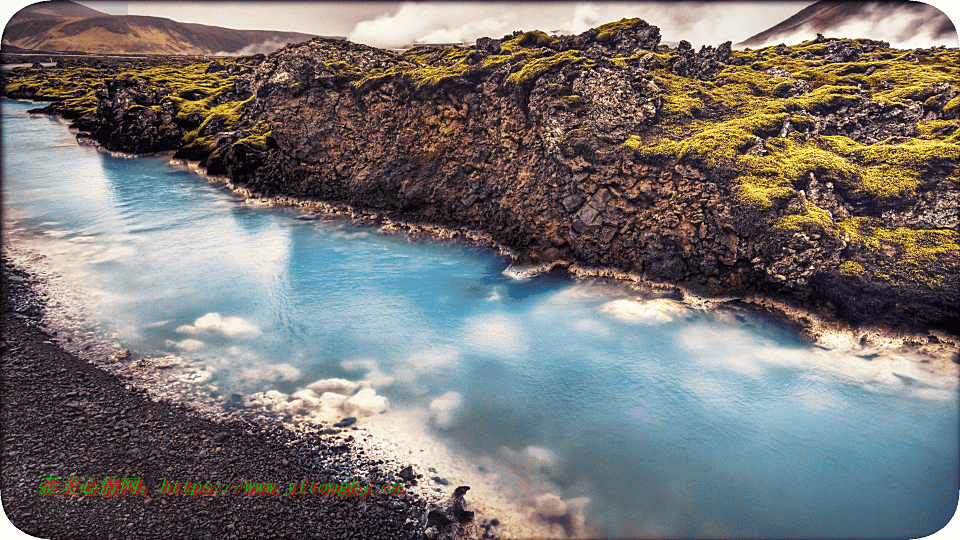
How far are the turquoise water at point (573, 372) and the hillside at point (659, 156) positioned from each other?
337cm

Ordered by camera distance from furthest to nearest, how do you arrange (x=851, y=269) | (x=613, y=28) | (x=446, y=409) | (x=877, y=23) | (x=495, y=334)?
(x=613, y=28), (x=495, y=334), (x=851, y=269), (x=877, y=23), (x=446, y=409)

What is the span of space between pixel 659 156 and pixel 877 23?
10.7m

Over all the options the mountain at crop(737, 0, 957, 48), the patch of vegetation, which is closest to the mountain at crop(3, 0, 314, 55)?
the patch of vegetation

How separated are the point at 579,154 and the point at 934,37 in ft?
53.5

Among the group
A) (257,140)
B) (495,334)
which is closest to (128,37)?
(257,140)

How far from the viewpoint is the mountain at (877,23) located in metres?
14.9

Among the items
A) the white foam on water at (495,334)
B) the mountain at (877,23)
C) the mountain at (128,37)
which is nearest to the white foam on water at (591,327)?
the white foam on water at (495,334)

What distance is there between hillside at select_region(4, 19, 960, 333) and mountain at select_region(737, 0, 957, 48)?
4160 millimetres

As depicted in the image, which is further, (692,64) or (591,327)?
(692,64)

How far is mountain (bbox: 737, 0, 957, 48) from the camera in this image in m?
14.9

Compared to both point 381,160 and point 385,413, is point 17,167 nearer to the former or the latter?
point 381,160

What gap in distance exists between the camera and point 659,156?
27.3 meters

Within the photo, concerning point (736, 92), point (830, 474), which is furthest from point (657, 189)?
point (830, 474)

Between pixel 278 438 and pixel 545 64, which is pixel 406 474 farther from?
pixel 545 64
